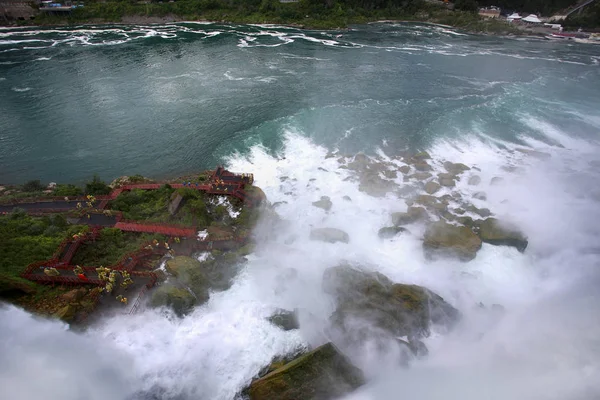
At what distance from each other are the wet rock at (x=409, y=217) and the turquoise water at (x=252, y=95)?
13.1 metres

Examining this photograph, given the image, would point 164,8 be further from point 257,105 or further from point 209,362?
point 209,362

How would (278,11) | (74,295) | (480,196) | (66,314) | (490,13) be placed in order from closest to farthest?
(66,314) → (74,295) → (480,196) → (490,13) → (278,11)

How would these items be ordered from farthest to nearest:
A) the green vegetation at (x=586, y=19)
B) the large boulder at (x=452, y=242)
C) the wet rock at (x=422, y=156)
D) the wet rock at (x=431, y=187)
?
the green vegetation at (x=586, y=19) < the wet rock at (x=422, y=156) < the wet rock at (x=431, y=187) < the large boulder at (x=452, y=242)

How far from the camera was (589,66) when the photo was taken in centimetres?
6819

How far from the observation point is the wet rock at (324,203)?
104ft

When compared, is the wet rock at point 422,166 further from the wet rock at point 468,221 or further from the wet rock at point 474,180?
the wet rock at point 468,221

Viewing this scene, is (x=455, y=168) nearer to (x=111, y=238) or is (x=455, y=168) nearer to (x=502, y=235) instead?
(x=502, y=235)

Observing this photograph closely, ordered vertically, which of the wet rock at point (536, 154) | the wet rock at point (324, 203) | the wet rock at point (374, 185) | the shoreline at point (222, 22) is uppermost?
the shoreline at point (222, 22)

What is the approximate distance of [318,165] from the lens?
37781mm

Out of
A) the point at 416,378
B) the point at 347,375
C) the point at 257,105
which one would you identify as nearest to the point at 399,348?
the point at 416,378

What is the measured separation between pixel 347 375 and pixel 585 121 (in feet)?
177

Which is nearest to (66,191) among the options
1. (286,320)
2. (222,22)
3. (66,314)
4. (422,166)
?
(66,314)

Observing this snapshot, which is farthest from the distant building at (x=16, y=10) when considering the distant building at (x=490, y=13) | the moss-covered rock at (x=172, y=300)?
the distant building at (x=490, y=13)

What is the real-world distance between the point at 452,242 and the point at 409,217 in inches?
177
